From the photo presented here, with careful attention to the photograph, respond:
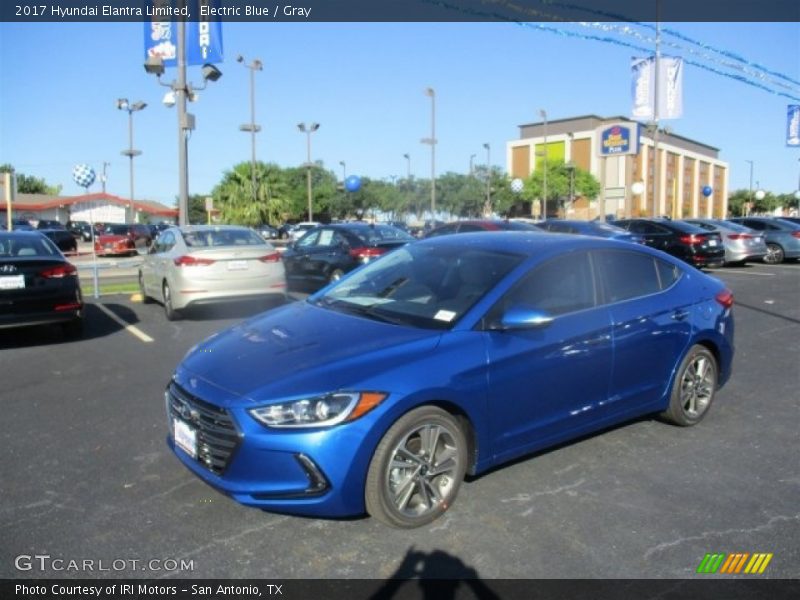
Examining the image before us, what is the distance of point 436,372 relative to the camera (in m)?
3.43

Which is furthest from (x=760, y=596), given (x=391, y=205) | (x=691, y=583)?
(x=391, y=205)

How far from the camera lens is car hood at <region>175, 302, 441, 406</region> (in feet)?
10.7

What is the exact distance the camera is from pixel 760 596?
9.43ft

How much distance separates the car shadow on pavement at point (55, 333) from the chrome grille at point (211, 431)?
569cm

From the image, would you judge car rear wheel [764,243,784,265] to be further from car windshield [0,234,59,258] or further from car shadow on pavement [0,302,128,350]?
car windshield [0,234,59,258]

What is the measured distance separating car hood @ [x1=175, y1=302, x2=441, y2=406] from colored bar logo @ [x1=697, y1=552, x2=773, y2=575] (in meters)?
1.68

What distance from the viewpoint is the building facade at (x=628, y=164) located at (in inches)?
3425

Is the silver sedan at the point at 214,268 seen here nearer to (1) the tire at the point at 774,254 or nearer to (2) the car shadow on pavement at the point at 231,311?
(2) the car shadow on pavement at the point at 231,311

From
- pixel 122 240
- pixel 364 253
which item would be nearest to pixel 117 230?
pixel 122 240

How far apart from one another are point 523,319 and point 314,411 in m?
1.30

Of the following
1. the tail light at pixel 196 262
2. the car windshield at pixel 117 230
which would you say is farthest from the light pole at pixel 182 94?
the car windshield at pixel 117 230

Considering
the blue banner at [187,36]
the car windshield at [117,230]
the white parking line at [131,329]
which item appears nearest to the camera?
the white parking line at [131,329]

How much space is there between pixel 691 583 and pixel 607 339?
1650mm

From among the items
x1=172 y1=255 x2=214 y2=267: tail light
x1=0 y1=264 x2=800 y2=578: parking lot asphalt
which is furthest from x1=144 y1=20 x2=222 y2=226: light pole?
x1=0 y1=264 x2=800 y2=578: parking lot asphalt
